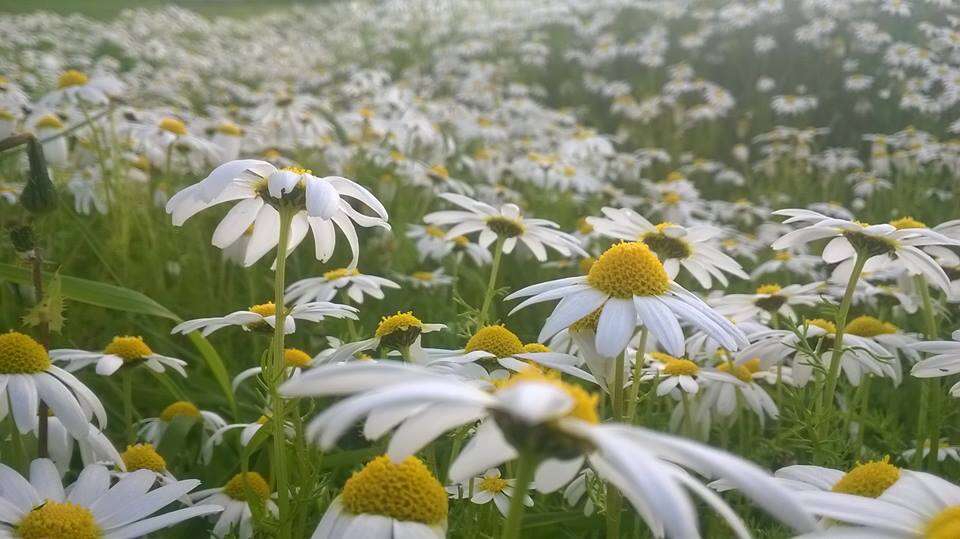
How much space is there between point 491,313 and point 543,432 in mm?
2345

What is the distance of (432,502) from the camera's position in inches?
42.5

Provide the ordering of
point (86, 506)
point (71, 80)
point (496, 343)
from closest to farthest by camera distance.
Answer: point (86, 506), point (496, 343), point (71, 80)

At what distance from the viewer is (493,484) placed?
1503 mm

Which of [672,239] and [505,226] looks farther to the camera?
[505,226]

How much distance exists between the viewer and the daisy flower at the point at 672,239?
1.93m

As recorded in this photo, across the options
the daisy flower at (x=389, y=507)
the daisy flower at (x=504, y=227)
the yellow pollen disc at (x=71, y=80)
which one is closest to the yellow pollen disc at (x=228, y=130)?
the yellow pollen disc at (x=71, y=80)

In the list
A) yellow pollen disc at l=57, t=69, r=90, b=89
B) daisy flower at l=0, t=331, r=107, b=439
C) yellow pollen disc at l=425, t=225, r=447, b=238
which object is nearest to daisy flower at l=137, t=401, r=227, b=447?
daisy flower at l=0, t=331, r=107, b=439

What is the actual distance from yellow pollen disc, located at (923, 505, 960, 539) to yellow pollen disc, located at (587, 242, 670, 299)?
559 mm

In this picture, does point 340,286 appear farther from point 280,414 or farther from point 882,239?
point 882,239

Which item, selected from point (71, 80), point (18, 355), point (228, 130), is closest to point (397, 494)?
point (18, 355)

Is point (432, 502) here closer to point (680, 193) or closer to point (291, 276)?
point (291, 276)

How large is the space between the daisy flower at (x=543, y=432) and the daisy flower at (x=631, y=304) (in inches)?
16.5

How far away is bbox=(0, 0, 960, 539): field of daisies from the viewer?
41.0 inches

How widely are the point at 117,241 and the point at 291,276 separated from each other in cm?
64
